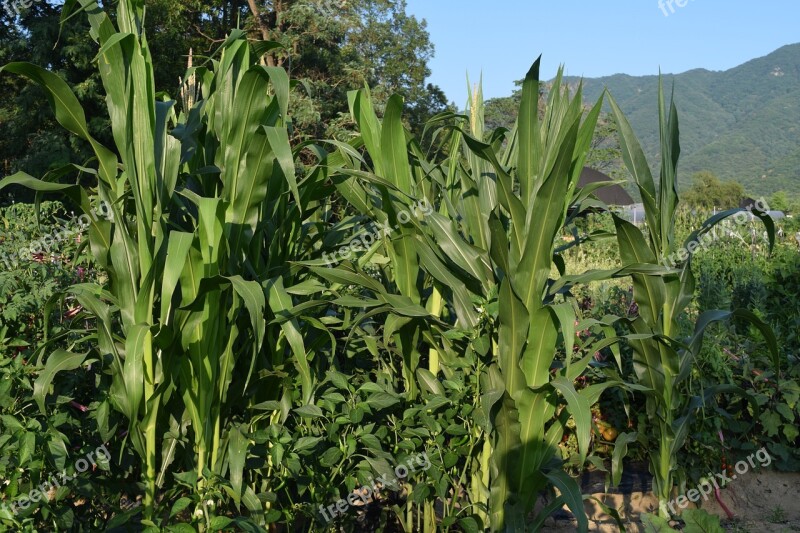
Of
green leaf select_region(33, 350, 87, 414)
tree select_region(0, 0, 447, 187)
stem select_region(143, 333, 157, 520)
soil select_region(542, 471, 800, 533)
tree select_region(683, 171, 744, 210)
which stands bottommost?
tree select_region(683, 171, 744, 210)

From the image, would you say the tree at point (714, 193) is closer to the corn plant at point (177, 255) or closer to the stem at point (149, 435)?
the corn plant at point (177, 255)

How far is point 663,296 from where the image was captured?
263 cm

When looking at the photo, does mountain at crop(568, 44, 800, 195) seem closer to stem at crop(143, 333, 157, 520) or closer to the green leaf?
stem at crop(143, 333, 157, 520)

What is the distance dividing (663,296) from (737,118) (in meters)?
151

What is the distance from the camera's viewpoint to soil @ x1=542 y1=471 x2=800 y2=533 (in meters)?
3.13

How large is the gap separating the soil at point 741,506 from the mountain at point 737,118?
304 feet

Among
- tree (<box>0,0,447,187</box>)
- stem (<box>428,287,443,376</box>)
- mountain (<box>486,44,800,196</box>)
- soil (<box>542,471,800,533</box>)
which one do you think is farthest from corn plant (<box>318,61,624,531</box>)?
mountain (<box>486,44,800,196</box>)

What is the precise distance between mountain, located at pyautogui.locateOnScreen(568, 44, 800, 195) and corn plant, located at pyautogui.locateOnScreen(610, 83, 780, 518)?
307 ft

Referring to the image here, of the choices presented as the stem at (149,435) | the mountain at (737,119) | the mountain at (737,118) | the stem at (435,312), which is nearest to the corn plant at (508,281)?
the stem at (435,312)

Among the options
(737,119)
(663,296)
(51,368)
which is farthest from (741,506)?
(737,119)

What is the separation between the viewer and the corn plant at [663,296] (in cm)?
260

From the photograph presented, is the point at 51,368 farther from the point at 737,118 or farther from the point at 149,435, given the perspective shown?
the point at 737,118

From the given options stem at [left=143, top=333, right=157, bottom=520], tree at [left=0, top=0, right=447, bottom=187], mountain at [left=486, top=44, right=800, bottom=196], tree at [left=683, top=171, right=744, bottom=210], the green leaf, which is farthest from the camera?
mountain at [left=486, top=44, right=800, bottom=196]

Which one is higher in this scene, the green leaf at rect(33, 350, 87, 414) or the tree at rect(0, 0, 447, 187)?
the tree at rect(0, 0, 447, 187)
